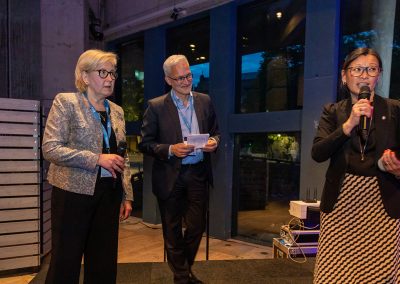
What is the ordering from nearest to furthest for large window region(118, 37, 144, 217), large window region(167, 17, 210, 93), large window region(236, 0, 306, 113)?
large window region(236, 0, 306, 113) → large window region(167, 17, 210, 93) → large window region(118, 37, 144, 217)

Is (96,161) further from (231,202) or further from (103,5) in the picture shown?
(103,5)

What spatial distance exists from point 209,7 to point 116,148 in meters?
4.02

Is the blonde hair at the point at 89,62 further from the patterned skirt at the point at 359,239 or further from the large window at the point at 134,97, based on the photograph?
the large window at the point at 134,97

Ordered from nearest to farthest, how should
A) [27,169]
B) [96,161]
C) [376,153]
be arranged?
[376,153]
[96,161]
[27,169]

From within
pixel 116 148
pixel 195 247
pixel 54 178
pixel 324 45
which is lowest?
pixel 195 247

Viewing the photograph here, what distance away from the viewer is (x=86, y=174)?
5.44ft

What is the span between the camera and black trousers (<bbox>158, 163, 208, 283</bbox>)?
7.34ft

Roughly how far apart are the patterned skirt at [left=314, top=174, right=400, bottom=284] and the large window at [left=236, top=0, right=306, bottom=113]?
3.41 meters

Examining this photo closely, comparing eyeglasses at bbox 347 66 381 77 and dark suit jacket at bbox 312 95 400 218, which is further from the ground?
eyeglasses at bbox 347 66 381 77

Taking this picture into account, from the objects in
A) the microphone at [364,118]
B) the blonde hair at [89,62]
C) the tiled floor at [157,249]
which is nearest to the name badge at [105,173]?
the blonde hair at [89,62]

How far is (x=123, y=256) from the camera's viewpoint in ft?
16.2

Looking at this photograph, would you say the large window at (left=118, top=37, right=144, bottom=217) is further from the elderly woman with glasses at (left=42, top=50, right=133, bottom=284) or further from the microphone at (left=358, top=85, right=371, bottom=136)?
the microphone at (left=358, top=85, right=371, bottom=136)

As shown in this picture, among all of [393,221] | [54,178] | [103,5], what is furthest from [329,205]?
[103,5]

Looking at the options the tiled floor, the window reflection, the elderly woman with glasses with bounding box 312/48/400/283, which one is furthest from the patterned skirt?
the window reflection
